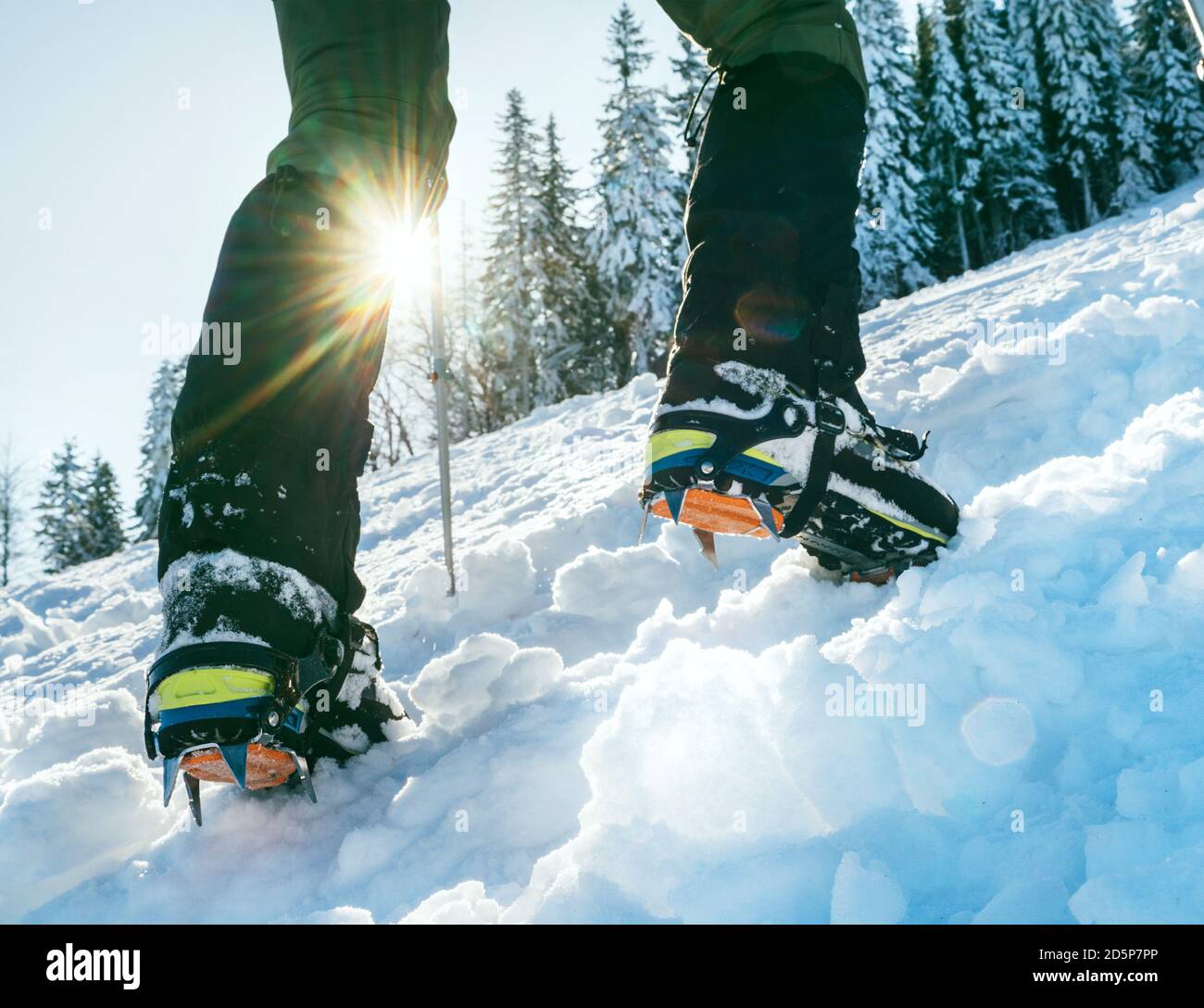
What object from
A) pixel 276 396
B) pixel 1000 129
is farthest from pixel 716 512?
pixel 1000 129

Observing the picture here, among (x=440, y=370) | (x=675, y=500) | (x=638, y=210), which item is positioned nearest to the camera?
(x=675, y=500)

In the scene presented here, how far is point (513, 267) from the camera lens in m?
29.0

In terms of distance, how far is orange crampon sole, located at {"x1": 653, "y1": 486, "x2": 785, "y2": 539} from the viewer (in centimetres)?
142

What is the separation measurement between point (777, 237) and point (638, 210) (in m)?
26.3

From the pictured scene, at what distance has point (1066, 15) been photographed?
105ft

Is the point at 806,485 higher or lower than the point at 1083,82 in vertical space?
lower

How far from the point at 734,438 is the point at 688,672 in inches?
17.0

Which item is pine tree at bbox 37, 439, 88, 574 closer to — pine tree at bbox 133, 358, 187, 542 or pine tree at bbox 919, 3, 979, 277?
pine tree at bbox 133, 358, 187, 542

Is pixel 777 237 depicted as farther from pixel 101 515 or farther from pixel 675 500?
pixel 101 515

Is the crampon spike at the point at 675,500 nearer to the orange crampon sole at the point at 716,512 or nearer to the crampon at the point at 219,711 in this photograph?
the orange crampon sole at the point at 716,512

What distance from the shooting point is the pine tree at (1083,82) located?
1277 inches

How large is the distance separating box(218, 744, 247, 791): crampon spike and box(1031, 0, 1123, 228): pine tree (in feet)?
136
